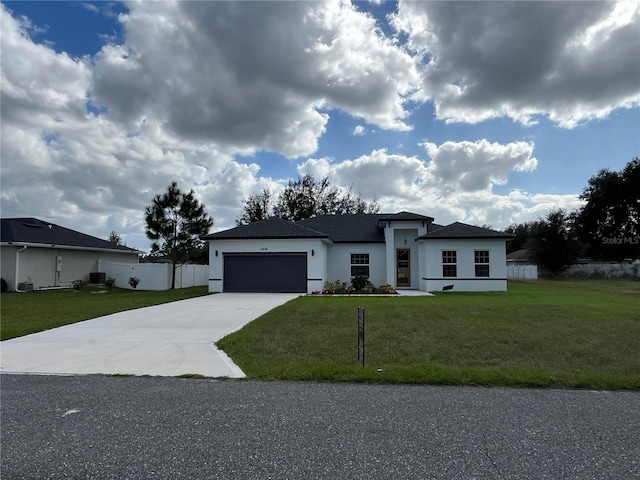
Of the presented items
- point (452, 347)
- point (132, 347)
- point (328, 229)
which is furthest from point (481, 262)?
point (132, 347)

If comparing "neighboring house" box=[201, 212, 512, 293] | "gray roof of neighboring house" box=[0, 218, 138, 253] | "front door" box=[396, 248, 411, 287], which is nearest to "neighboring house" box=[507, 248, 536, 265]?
"neighboring house" box=[201, 212, 512, 293]

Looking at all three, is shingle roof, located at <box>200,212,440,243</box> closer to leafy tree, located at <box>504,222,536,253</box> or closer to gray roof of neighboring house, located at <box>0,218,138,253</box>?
gray roof of neighboring house, located at <box>0,218,138,253</box>

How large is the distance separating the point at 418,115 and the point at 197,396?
52.2ft

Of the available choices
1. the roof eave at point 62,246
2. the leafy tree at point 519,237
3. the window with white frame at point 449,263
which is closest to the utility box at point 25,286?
the roof eave at point 62,246

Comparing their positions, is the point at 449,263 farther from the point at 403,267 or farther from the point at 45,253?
the point at 45,253

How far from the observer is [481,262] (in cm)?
2162

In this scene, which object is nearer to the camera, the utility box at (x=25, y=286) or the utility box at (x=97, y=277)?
the utility box at (x=25, y=286)

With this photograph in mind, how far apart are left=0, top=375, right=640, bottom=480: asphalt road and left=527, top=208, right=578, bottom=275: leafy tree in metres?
41.2

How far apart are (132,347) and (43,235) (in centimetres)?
2215

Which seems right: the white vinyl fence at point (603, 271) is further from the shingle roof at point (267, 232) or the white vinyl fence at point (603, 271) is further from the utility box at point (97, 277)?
the utility box at point (97, 277)

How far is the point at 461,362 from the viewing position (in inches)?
256

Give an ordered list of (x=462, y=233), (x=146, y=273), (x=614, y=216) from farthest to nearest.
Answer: (x=614, y=216) → (x=146, y=273) → (x=462, y=233)

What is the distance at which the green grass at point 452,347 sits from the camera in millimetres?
5652

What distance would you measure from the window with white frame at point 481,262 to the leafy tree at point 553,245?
24.4 m
